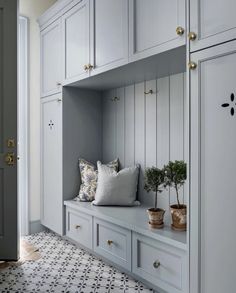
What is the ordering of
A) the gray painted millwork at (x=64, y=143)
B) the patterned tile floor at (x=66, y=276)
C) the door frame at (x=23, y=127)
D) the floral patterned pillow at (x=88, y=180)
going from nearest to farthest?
the patterned tile floor at (x=66, y=276)
the floral patterned pillow at (x=88, y=180)
the gray painted millwork at (x=64, y=143)
the door frame at (x=23, y=127)

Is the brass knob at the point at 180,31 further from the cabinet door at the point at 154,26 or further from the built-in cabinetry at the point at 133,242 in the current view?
the built-in cabinetry at the point at 133,242

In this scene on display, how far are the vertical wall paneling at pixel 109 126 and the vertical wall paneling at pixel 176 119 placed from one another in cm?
77

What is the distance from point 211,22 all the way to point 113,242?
5.46 feet

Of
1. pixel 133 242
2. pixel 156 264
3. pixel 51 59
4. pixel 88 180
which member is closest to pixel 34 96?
pixel 51 59

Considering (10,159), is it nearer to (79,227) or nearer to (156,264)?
(79,227)

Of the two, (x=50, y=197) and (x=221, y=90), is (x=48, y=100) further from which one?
(x=221, y=90)

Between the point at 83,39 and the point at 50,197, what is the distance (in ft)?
5.22

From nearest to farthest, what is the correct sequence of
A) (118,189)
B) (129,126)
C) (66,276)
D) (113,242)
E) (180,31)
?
1. (180,31)
2. (66,276)
3. (113,242)
4. (118,189)
5. (129,126)

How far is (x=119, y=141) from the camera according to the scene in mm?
3123

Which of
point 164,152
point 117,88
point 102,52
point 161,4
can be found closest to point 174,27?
point 161,4

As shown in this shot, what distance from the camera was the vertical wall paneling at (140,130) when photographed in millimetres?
2844

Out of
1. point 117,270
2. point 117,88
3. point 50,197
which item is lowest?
point 117,270

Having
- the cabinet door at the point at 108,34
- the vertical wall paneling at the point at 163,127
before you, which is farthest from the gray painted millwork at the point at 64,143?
the vertical wall paneling at the point at 163,127

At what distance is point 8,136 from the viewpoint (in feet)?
8.77
